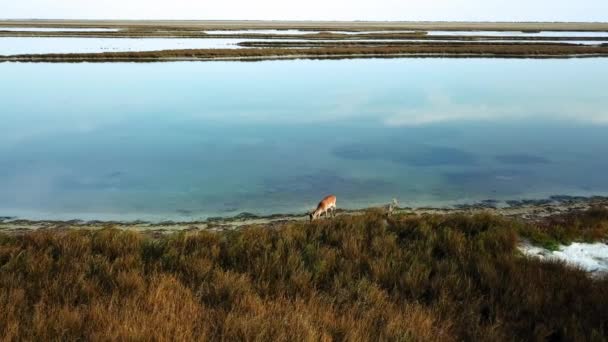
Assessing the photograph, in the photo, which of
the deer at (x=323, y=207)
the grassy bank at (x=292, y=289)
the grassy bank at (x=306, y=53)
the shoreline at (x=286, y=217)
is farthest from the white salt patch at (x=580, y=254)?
the grassy bank at (x=306, y=53)

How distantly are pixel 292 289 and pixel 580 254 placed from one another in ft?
17.5

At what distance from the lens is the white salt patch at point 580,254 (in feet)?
24.4

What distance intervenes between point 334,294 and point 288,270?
34.6 inches

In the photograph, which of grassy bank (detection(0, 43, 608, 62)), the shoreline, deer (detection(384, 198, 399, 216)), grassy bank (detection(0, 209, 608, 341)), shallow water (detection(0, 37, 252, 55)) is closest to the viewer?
grassy bank (detection(0, 209, 608, 341))

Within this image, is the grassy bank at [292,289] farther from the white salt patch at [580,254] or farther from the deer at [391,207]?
the deer at [391,207]

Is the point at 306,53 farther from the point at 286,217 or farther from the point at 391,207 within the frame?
the point at 391,207

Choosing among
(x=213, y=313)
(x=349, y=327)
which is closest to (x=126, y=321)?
(x=213, y=313)

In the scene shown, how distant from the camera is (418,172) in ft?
48.2

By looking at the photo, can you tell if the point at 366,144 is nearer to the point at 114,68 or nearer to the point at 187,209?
the point at 187,209

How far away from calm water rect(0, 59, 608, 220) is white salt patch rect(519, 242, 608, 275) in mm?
4147

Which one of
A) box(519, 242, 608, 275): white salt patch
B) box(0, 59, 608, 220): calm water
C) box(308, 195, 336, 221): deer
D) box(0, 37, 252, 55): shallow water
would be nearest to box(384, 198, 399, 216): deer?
box(0, 59, 608, 220): calm water

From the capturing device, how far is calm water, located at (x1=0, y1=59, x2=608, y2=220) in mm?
12727

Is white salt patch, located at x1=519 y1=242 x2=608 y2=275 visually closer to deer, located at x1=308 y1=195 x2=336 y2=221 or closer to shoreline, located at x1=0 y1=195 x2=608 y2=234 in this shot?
shoreline, located at x1=0 y1=195 x2=608 y2=234

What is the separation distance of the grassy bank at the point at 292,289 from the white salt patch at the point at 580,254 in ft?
1.46
